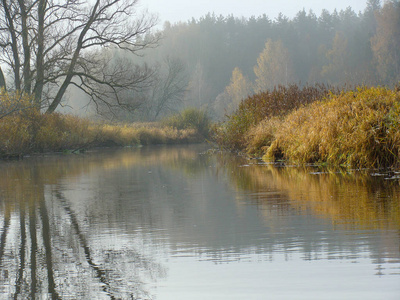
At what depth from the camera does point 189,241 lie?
4.30 meters

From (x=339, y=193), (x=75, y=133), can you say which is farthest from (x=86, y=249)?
(x=75, y=133)

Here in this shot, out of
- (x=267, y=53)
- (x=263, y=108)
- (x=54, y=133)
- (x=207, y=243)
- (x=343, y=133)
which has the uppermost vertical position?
(x=267, y=53)

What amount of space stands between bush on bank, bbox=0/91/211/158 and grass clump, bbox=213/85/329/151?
24.2 feet

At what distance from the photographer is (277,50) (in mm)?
83188

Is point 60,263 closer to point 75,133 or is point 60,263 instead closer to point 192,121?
point 75,133

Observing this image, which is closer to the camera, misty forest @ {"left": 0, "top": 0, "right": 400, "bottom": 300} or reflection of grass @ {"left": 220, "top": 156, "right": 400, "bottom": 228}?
misty forest @ {"left": 0, "top": 0, "right": 400, "bottom": 300}

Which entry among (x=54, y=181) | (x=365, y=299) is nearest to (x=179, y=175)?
(x=54, y=181)

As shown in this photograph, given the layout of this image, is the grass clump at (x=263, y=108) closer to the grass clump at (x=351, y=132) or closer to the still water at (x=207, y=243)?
the grass clump at (x=351, y=132)

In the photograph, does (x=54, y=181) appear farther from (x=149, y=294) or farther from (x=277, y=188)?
(x=149, y=294)

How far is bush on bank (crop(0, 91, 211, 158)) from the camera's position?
20.4 m

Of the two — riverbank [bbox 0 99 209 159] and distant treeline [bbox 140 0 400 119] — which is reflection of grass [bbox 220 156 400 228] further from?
distant treeline [bbox 140 0 400 119]

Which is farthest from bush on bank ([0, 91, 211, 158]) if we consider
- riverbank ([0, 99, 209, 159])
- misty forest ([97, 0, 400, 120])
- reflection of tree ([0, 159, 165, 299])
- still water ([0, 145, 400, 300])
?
misty forest ([97, 0, 400, 120])

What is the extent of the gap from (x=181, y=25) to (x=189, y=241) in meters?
117

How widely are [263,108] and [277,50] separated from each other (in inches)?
2598
